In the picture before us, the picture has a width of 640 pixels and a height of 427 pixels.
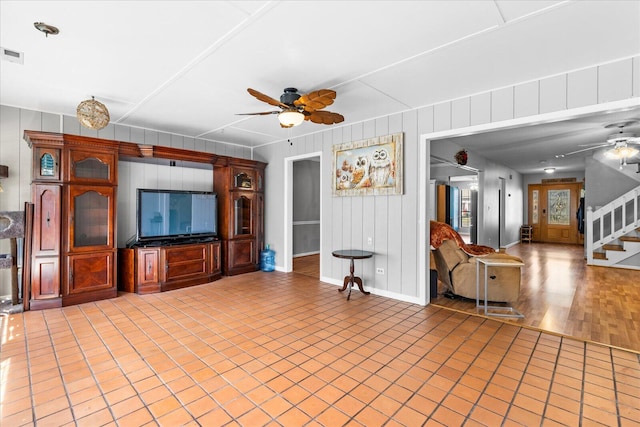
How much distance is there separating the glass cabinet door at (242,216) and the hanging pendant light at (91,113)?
270 centimetres

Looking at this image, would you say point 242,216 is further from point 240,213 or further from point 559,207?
point 559,207

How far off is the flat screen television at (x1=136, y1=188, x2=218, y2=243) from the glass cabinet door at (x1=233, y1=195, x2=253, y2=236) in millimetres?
350

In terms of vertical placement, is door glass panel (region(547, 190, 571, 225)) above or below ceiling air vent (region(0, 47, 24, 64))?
below

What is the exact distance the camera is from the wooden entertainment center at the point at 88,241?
12.5ft

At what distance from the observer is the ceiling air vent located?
103 inches

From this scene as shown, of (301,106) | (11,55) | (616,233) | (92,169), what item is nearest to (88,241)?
(92,169)

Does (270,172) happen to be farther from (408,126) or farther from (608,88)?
(608,88)

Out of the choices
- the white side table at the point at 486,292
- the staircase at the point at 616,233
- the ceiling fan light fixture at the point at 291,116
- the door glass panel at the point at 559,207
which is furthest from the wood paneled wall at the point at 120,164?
the door glass panel at the point at 559,207

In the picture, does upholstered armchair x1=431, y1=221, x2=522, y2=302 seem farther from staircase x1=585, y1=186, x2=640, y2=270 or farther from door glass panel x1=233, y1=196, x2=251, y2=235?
staircase x1=585, y1=186, x2=640, y2=270

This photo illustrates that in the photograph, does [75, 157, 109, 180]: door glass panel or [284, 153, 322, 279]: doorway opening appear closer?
[75, 157, 109, 180]: door glass panel

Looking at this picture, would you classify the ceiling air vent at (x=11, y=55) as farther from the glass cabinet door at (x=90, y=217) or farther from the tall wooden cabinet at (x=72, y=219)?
the glass cabinet door at (x=90, y=217)

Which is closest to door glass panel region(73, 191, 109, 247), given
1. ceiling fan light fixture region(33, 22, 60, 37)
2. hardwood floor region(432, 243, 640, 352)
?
ceiling fan light fixture region(33, 22, 60, 37)

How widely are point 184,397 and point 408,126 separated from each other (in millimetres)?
3896

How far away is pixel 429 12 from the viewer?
2.08 m
